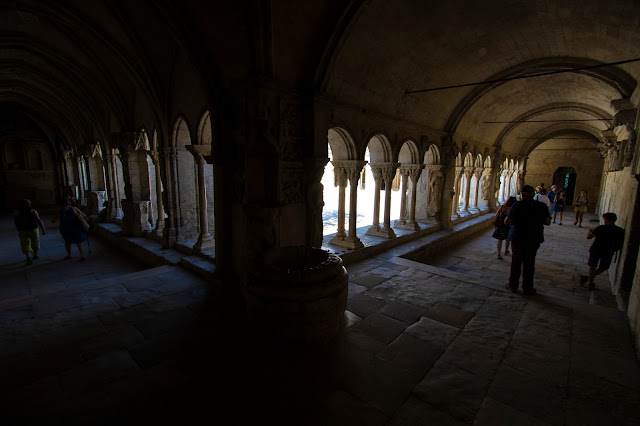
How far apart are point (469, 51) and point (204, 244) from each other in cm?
706

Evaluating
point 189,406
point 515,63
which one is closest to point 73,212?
point 189,406

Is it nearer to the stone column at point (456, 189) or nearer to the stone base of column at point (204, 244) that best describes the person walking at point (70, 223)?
the stone base of column at point (204, 244)

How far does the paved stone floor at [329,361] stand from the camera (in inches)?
91.1

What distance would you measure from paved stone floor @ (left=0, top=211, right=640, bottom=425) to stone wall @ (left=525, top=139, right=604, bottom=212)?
19255mm

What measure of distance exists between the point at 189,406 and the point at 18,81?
14433mm

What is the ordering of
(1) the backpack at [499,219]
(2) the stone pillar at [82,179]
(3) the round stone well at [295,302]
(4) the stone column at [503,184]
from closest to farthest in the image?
(3) the round stone well at [295,302] < (1) the backpack at [499,219] < (2) the stone pillar at [82,179] < (4) the stone column at [503,184]

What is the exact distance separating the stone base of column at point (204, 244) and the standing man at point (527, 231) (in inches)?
217

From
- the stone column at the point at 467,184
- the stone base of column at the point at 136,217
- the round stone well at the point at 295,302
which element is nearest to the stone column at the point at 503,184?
the stone column at the point at 467,184

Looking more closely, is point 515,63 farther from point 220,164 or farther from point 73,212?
point 73,212

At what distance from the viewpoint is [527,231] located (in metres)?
4.40

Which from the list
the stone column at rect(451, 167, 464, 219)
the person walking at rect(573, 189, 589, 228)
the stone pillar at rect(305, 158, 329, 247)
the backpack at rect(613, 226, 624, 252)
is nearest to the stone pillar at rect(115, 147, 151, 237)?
the stone pillar at rect(305, 158, 329, 247)

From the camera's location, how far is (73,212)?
698cm

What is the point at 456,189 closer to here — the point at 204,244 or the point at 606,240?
the point at 606,240

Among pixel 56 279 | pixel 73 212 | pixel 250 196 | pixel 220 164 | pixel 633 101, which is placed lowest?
pixel 56 279
